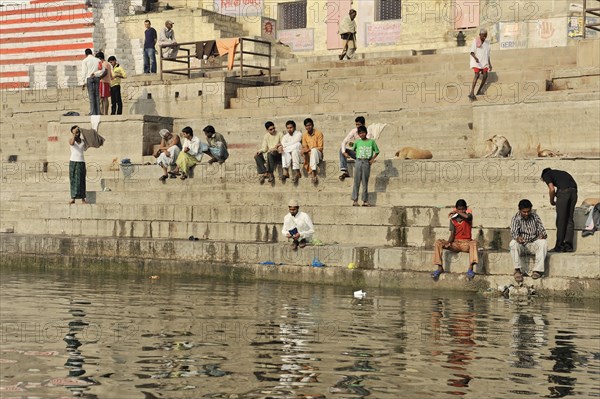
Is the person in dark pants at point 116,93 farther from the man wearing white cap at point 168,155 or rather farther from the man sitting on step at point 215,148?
the man sitting on step at point 215,148

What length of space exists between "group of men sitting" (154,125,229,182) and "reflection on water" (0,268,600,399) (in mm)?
4983

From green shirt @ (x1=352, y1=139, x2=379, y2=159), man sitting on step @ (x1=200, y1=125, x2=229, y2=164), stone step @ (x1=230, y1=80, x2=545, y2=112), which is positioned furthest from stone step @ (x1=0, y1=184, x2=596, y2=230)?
stone step @ (x1=230, y1=80, x2=545, y2=112)

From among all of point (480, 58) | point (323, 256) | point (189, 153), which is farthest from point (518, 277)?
point (189, 153)

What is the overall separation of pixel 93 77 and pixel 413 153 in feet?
23.7

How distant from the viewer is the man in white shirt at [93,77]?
22.5m

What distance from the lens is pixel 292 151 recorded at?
719 inches

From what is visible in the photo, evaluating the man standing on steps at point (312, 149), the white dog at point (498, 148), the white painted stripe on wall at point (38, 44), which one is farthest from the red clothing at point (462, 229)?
the white painted stripe on wall at point (38, 44)

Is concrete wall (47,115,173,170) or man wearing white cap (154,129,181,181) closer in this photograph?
man wearing white cap (154,129,181,181)

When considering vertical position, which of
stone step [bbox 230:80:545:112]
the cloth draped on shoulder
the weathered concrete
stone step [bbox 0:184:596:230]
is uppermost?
stone step [bbox 230:80:545:112]

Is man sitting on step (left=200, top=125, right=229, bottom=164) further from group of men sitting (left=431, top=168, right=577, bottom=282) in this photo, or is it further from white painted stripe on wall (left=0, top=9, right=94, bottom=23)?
white painted stripe on wall (left=0, top=9, right=94, bottom=23)

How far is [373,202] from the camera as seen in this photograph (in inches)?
687

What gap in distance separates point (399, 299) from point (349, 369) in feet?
16.7

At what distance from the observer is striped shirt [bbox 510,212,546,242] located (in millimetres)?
14344

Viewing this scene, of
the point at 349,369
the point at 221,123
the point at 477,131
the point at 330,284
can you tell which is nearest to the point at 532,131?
the point at 477,131
